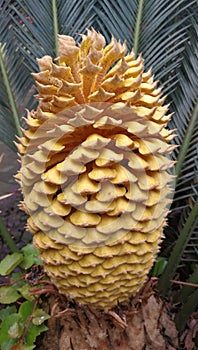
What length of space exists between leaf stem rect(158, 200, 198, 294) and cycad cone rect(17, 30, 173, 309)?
27 cm

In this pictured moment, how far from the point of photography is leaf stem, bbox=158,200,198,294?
1.04 meters

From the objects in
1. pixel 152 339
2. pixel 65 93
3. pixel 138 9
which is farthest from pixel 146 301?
pixel 138 9

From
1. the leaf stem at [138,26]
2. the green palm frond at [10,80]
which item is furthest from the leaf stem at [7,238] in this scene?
the leaf stem at [138,26]

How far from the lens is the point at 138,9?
117 cm

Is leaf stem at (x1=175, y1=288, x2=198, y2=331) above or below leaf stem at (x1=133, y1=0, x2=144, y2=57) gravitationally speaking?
below

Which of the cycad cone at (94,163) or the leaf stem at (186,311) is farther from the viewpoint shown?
the leaf stem at (186,311)

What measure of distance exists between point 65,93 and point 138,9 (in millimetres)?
589

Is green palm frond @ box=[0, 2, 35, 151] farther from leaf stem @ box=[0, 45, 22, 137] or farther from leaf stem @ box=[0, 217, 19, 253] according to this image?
leaf stem @ box=[0, 217, 19, 253]

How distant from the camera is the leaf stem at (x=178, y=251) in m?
1.04

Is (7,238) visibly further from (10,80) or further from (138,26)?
(138,26)

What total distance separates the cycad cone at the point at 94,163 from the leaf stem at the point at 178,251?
273 millimetres

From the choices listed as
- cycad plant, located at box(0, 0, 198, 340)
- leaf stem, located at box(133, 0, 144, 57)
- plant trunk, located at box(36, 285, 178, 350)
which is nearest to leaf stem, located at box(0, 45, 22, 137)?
cycad plant, located at box(0, 0, 198, 340)

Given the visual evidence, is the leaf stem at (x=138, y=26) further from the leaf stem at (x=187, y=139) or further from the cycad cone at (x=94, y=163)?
the cycad cone at (x=94, y=163)

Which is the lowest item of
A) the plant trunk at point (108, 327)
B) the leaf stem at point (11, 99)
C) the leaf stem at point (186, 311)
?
the leaf stem at point (186, 311)
